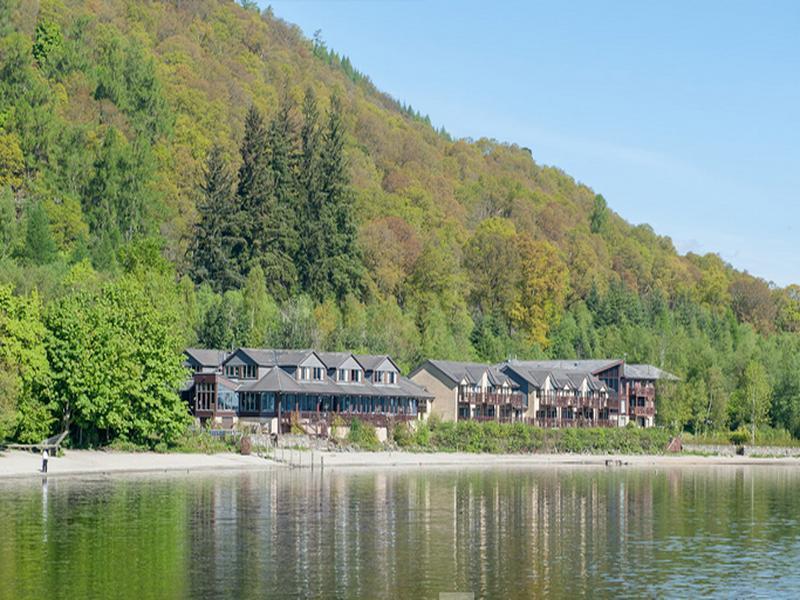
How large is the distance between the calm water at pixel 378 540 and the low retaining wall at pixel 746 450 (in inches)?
2177

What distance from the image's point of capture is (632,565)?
51.8m

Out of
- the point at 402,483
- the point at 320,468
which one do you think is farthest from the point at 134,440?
the point at 402,483

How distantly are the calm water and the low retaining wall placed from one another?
181 ft

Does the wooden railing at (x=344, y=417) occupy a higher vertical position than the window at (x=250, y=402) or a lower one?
lower

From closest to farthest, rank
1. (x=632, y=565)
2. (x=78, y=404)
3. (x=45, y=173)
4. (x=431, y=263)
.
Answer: (x=632, y=565) → (x=78, y=404) → (x=45, y=173) → (x=431, y=263)

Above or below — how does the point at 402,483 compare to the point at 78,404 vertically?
below

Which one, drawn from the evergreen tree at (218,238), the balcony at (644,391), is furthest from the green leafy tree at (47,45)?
the balcony at (644,391)

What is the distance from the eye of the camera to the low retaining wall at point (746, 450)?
465 feet

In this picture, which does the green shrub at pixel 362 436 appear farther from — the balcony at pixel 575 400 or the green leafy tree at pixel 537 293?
the green leafy tree at pixel 537 293

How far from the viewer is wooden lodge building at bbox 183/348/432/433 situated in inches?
4500

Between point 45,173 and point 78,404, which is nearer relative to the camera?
point 78,404

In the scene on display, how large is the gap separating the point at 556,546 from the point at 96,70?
155 meters

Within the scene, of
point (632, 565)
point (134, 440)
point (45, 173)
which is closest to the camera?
point (632, 565)

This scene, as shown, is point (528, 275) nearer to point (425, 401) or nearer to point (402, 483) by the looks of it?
point (425, 401)
